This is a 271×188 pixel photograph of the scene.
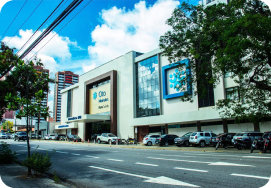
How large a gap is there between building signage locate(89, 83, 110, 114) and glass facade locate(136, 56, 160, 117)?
8.82 metres

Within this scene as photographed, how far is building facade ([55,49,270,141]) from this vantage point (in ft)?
95.8

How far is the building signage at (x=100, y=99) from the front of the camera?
47.5 m

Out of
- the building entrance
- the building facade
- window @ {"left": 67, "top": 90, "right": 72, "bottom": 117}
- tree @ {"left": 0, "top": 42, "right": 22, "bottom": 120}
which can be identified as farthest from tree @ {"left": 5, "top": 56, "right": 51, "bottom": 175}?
window @ {"left": 67, "top": 90, "right": 72, "bottom": 117}

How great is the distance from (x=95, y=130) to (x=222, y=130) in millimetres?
30230

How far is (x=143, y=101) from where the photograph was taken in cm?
3962

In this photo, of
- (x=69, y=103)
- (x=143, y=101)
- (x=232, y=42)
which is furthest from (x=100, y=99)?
(x=232, y=42)

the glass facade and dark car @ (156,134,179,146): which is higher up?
the glass facade

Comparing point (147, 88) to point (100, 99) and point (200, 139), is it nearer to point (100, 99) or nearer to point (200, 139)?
point (100, 99)

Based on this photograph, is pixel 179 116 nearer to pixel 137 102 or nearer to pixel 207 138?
pixel 207 138

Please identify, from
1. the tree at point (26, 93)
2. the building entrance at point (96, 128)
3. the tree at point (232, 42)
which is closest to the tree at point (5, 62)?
the tree at point (26, 93)

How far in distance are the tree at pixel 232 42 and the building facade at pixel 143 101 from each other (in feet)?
16.2

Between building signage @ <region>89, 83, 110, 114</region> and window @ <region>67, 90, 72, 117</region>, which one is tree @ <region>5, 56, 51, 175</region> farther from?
window @ <region>67, 90, 72, 117</region>

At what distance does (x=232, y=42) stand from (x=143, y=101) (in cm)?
2641

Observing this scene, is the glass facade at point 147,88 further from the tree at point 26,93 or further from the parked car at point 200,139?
the tree at point 26,93
